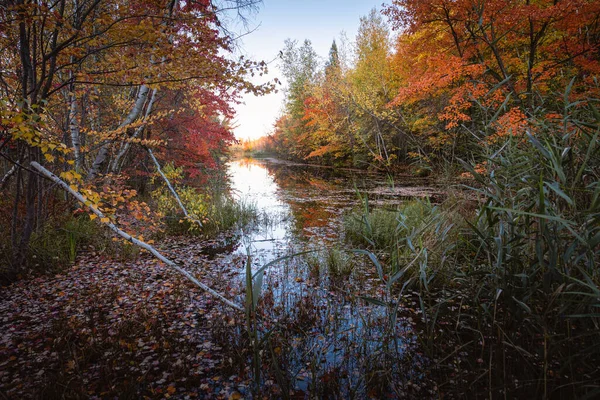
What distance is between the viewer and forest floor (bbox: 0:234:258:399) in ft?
7.43

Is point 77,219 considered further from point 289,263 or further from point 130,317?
point 289,263

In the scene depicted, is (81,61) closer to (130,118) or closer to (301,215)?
(130,118)

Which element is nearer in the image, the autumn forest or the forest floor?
the autumn forest

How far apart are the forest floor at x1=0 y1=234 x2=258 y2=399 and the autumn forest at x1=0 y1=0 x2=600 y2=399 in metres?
0.02

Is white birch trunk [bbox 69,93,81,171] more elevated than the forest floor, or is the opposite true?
white birch trunk [bbox 69,93,81,171]

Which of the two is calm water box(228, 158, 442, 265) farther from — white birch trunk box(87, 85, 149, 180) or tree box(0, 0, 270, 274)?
white birch trunk box(87, 85, 149, 180)

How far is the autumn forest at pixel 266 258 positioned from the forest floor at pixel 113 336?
0.8 inches

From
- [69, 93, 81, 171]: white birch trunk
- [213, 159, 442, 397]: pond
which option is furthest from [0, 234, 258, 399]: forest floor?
[69, 93, 81, 171]: white birch trunk

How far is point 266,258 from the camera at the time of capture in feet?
17.7

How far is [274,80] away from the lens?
480cm

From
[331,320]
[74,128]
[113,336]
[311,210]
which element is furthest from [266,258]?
[74,128]

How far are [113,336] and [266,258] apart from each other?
284 centimetres

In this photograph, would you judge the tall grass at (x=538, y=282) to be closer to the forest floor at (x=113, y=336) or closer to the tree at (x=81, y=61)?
the forest floor at (x=113, y=336)

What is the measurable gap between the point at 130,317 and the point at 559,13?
35.4ft
